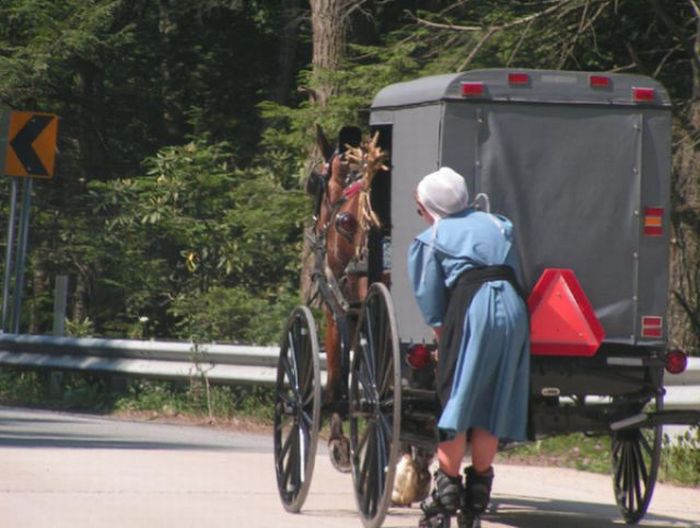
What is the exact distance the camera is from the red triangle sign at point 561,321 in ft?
28.7

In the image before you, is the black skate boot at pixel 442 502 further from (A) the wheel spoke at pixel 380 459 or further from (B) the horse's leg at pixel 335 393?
(B) the horse's leg at pixel 335 393

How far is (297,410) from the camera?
10.2m

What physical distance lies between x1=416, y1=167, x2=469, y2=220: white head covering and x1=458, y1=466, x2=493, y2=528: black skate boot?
118cm

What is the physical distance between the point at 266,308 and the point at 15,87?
8.06 meters

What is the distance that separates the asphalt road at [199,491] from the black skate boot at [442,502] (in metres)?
1.03

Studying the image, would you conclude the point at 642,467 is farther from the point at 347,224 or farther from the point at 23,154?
the point at 23,154

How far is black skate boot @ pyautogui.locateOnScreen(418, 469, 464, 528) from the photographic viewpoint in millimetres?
8109

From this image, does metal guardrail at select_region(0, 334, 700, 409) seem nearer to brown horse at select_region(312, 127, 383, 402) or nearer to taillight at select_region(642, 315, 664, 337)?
brown horse at select_region(312, 127, 383, 402)

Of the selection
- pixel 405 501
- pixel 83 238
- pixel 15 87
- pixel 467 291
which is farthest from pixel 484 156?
pixel 15 87

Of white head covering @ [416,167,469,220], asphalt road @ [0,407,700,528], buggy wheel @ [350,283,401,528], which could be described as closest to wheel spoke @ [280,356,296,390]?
asphalt road @ [0,407,700,528]

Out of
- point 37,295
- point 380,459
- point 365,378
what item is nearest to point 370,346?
point 365,378

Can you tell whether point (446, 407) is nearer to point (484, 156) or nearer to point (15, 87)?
point (484, 156)

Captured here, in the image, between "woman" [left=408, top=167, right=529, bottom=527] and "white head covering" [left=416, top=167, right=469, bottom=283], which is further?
"white head covering" [left=416, top=167, right=469, bottom=283]

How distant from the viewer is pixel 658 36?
1912 cm
